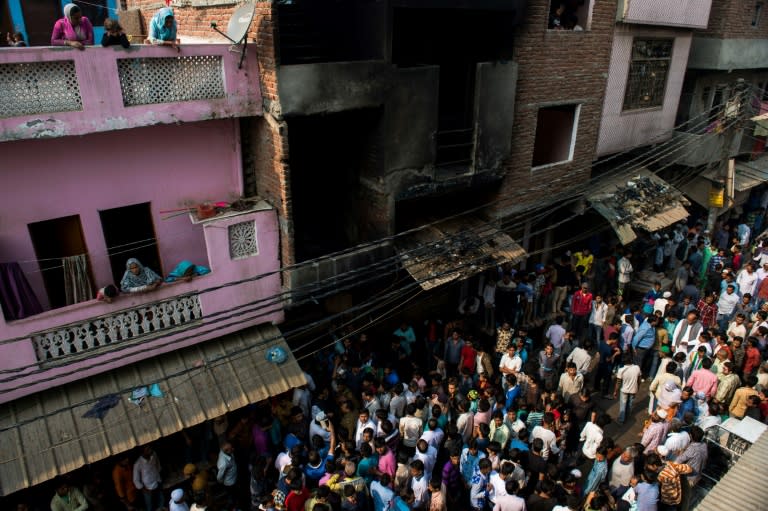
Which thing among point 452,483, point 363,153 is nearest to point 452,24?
point 363,153

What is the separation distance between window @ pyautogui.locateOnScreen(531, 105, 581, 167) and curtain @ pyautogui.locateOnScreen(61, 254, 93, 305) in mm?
10111

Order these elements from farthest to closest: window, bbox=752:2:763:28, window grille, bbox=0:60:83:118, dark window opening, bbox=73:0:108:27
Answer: window, bbox=752:2:763:28 < dark window opening, bbox=73:0:108:27 < window grille, bbox=0:60:83:118

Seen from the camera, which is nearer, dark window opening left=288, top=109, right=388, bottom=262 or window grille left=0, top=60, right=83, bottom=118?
window grille left=0, top=60, right=83, bottom=118

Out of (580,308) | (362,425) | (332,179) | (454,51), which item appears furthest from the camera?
(580,308)

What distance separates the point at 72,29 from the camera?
24.4 ft

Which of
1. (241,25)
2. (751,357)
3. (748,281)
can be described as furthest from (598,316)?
(241,25)

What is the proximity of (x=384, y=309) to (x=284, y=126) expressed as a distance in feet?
17.8

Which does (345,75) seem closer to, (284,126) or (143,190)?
(284,126)

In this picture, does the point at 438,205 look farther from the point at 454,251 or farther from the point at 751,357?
the point at 751,357

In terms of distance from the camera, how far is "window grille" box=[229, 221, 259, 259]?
872 cm

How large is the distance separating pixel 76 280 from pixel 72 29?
11.7 ft

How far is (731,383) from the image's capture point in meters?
9.16

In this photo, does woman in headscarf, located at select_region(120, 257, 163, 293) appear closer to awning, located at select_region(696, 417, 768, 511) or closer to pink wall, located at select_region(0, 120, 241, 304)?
pink wall, located at select_region(0, 120, 241, 304)

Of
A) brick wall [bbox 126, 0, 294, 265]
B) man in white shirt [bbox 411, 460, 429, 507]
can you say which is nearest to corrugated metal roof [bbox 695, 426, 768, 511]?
man in white shirt [bbox 411, 460, 429, 507]
